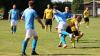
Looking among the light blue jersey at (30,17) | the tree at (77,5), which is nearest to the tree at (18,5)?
the tree at (77,5)

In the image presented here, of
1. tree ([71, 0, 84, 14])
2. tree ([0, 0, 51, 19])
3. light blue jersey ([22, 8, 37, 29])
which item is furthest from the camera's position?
tree ([71, 0, 84, 14])

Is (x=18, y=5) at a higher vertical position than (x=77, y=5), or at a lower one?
higher

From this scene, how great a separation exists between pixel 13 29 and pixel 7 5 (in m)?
41.0

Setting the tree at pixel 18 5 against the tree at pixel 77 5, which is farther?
the tree at pixel 77 5

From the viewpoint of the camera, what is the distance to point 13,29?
2970 cm

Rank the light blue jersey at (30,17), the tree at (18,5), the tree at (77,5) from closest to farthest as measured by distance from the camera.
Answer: the light blue jersey at (30,17) < the tree at (18,5) < the tree at (77,5)

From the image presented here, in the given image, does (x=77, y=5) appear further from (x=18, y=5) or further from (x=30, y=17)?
(x=30, y=17)

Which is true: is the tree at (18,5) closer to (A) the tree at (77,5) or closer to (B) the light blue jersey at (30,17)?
(A) the tree at (77,5)

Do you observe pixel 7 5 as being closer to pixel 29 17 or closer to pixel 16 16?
pixel 16 16

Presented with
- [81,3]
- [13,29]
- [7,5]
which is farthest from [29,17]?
[81,3]

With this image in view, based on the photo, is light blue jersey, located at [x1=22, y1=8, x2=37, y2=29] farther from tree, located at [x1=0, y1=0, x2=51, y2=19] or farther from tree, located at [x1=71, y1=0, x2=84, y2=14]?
tree, located at [x1=71, y1=0, x2=84, y2=14]

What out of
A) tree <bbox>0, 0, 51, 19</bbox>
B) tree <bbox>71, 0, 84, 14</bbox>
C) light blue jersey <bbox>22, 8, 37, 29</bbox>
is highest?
light blue jersey <bbox>22, 8, 37, 29</bbox>

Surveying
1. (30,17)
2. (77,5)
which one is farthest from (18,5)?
(30,17)

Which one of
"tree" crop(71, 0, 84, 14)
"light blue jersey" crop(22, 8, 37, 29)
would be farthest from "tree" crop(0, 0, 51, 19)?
"light blue jersey" crop(22, 8, 37, 29)
